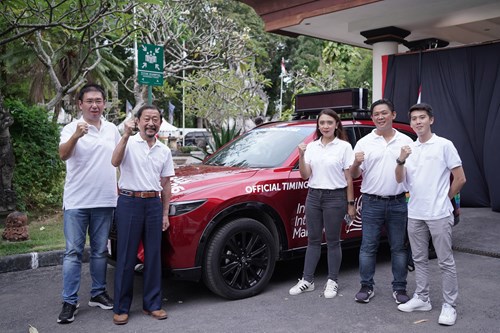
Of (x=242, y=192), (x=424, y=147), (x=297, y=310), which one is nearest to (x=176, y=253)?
(x=242, y=192)

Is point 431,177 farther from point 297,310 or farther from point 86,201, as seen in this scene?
point 86,201

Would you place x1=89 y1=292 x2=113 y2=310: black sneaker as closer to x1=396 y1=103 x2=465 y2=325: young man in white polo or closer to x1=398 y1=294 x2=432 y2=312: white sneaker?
x1=398 y1=294 x2=432 y2=312: white sneaker

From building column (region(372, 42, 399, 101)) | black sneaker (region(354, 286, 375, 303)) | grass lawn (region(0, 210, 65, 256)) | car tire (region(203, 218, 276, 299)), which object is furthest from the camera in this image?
building column (region(372, 42, 399, 101))

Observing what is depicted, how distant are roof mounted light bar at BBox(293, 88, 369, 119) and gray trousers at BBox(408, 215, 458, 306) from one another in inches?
80.6

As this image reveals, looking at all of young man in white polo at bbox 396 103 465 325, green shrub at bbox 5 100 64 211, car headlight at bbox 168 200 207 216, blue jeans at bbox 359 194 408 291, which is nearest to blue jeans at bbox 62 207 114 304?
car headlight at bbox 168 200 207 216

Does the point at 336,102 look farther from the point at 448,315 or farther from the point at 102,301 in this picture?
the point at 102,301

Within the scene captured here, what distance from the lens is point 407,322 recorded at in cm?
401

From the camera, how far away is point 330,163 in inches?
178

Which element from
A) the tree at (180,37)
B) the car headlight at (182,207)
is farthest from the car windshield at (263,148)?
the tree at (180,37)

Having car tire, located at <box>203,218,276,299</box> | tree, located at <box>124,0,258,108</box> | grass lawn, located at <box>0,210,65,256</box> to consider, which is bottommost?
grass lawn, located at <box>0,210,65,256</box>

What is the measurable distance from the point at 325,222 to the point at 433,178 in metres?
1.06

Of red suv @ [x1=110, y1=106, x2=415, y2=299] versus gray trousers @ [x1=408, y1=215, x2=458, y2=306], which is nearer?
gray trousers @ [x1=408, y1=215, x2=458, y2=306]

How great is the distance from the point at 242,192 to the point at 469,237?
411 centimetres

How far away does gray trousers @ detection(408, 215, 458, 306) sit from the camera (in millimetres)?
3977
